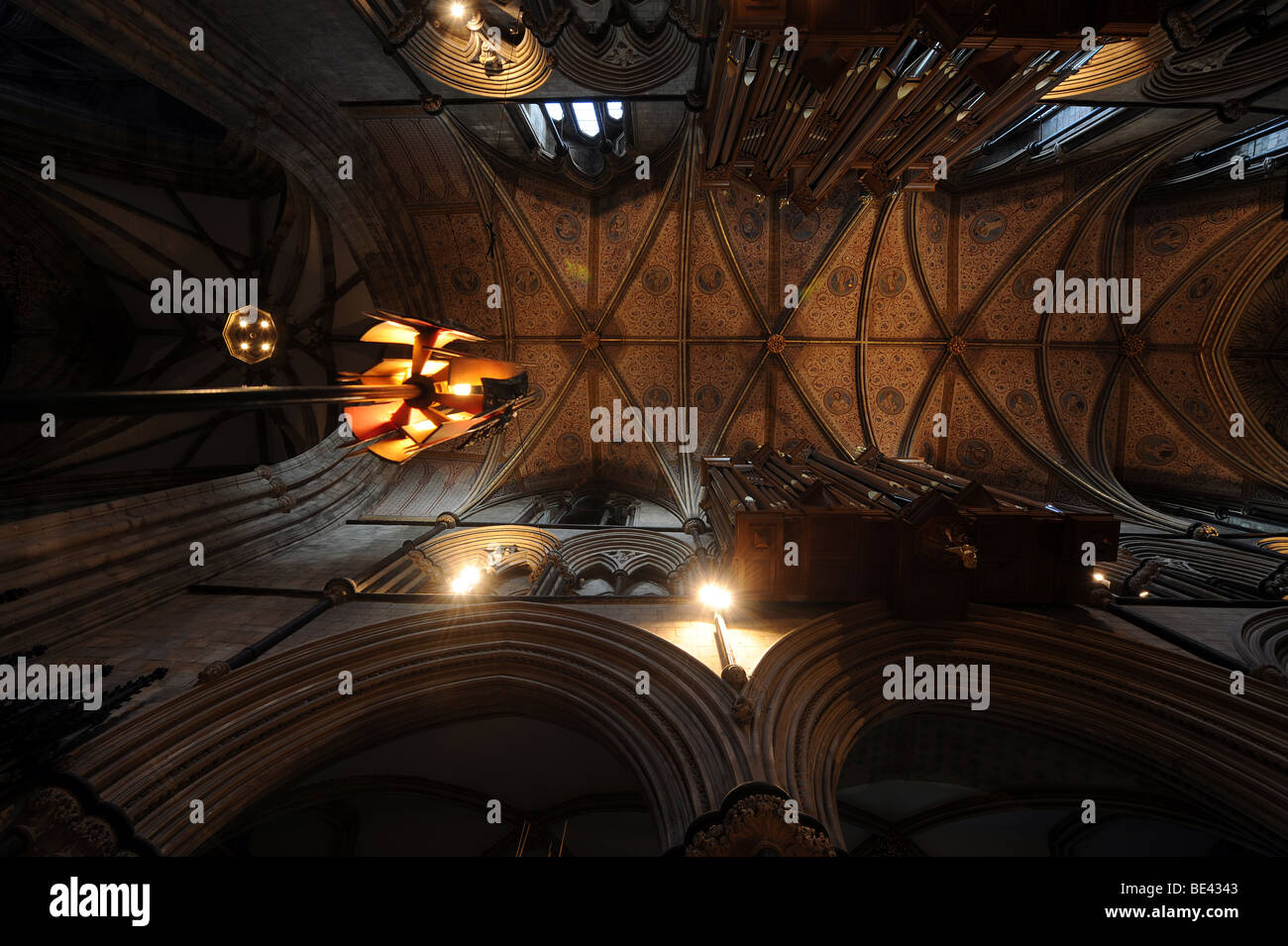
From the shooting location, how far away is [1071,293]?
10555 millimetres

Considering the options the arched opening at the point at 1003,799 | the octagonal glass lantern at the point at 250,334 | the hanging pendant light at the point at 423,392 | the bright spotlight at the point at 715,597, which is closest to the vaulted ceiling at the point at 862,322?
the bright spotlight at the point at 715,597

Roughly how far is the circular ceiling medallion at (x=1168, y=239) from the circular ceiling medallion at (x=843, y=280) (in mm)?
5652

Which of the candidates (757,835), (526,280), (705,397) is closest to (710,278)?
(705,397)

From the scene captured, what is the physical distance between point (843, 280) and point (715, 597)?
872cm

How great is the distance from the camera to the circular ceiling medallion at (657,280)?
11.0 metres

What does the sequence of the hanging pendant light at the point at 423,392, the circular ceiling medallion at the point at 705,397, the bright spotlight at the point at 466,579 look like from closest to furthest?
the hanging pendant light at the point at 423,392
the bright spotlight at the point at 466,579
the circular ceiling medallion at the point at 705,397

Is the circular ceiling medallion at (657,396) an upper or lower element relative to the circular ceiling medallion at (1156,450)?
upper

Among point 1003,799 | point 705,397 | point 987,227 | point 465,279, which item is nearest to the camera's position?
point 1003,799

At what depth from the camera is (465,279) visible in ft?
34.5

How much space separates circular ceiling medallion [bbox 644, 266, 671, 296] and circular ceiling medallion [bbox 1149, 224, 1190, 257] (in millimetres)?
9782

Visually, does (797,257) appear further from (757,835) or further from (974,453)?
(757,835)

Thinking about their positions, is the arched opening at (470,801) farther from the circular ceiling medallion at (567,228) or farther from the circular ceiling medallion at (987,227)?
the circular ceiling medallion at (987,227)
